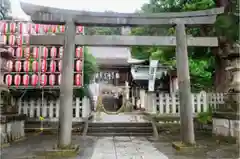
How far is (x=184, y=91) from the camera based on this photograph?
6410 mm

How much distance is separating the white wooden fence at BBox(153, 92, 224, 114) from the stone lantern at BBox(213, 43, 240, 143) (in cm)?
302

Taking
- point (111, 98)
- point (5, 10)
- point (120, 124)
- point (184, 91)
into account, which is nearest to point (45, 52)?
point (120, 124)

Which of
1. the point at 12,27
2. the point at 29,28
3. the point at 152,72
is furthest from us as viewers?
the point at 152,72

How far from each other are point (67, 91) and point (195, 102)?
25.3 feet

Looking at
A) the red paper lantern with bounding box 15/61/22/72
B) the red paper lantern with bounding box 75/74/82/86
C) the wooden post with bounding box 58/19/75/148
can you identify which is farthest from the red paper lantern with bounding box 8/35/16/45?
the wooden post with bounding box 58/19/75/148

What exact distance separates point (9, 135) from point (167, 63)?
12.2m

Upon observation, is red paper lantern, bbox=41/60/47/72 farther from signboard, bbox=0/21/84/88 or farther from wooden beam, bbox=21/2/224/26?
wooden beam, bbox=21/2/224/26

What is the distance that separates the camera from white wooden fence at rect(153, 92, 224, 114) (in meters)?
11.1

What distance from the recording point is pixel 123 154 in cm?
584

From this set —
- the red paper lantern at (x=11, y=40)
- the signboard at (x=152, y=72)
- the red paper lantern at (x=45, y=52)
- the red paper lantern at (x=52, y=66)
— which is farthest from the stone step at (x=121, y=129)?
the signboard at (x=152, y=72)

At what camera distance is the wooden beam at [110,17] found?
6.13 meters

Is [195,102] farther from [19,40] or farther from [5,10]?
[5,10]

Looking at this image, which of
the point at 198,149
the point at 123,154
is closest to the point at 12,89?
the point at 123,154

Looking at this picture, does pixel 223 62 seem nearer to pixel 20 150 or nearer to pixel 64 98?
pixel 64 98
